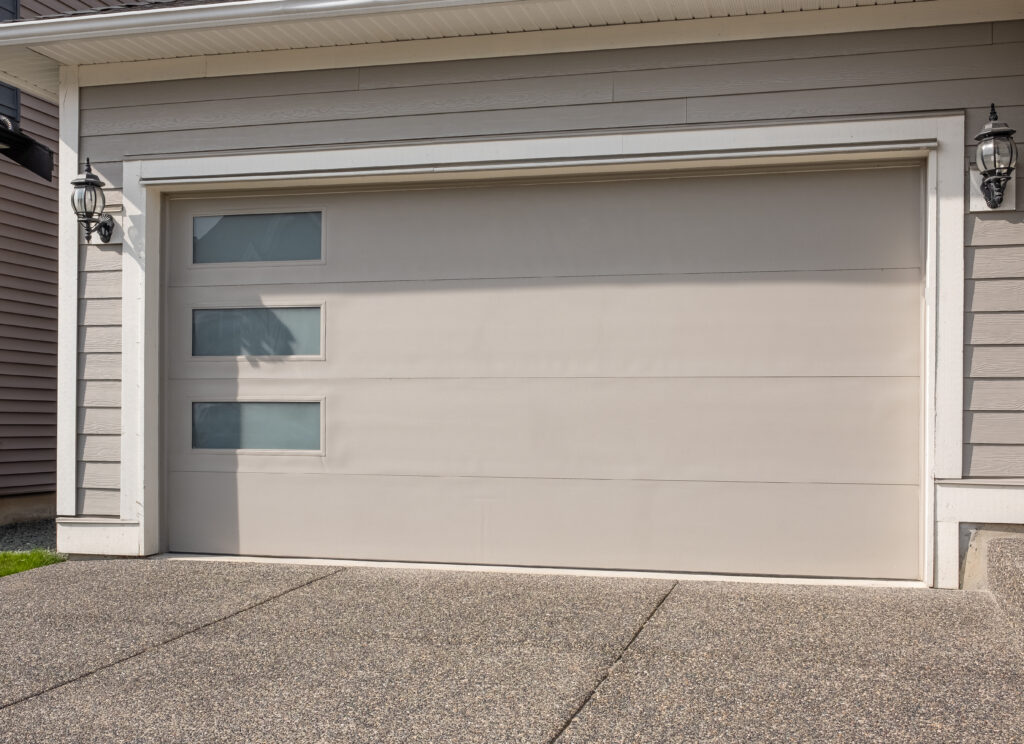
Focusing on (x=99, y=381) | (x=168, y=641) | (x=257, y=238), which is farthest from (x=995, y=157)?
(x=99, y=381)

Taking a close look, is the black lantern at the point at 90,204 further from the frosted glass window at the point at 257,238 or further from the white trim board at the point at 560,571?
the white trim board at the point at 560,571

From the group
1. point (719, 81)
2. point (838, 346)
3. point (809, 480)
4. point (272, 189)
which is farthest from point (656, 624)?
point (272, 189)

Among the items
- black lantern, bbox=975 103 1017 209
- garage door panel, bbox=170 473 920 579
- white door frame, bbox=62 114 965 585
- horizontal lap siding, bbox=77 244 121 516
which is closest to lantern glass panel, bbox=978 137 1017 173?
black lantern, bbox=975 103 1017 209

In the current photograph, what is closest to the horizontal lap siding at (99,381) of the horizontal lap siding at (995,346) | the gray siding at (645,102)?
the gray siding at (645,102)

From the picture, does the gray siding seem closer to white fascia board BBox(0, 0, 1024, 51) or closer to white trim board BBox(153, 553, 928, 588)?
white fascia board BBox(0, 0, 1024, 51)

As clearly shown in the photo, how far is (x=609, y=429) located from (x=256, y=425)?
1.99 metres

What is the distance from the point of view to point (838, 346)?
4.57m

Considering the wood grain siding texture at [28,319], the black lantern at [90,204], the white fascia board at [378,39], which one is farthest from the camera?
the wood grain siding texture at [28,319]

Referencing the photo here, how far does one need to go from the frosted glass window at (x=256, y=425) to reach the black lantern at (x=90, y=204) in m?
1.12

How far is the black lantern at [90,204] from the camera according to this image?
5.08 metres

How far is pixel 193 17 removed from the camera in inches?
184

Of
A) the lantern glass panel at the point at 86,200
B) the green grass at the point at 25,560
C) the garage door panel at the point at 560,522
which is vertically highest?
the lantern glass panel at the point at 86,200

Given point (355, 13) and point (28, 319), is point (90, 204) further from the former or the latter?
point (28, 319)

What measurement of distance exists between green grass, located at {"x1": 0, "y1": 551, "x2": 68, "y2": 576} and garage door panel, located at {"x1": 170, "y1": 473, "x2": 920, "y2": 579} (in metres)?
0.74
